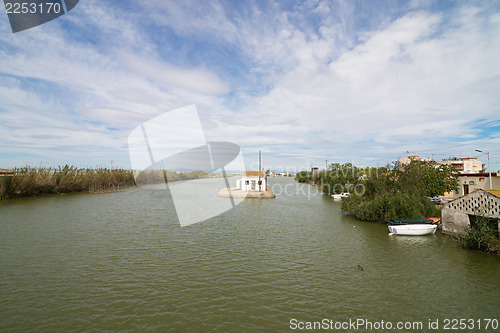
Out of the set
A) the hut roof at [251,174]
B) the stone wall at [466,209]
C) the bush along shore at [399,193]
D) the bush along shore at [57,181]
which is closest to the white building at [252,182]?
the hut roof at [251,174]

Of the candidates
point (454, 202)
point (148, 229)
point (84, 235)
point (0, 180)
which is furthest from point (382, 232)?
point (0, 180)

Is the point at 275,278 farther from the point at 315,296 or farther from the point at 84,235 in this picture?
the point at 84,235

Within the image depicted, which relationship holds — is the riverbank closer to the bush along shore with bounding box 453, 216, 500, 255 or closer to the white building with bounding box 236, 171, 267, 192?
the white building with bounding box 236, 171, 267, 192

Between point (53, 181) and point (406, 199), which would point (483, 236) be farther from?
point (53, 181)

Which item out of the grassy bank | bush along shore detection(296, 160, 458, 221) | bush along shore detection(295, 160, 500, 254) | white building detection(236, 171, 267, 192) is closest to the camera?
bush along shore detection(295, 160, 500, 254)

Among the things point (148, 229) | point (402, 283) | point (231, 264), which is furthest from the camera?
point (148, 229)

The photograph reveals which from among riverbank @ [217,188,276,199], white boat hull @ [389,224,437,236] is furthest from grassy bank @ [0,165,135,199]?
white boat hull @ [389,224,437,236]
